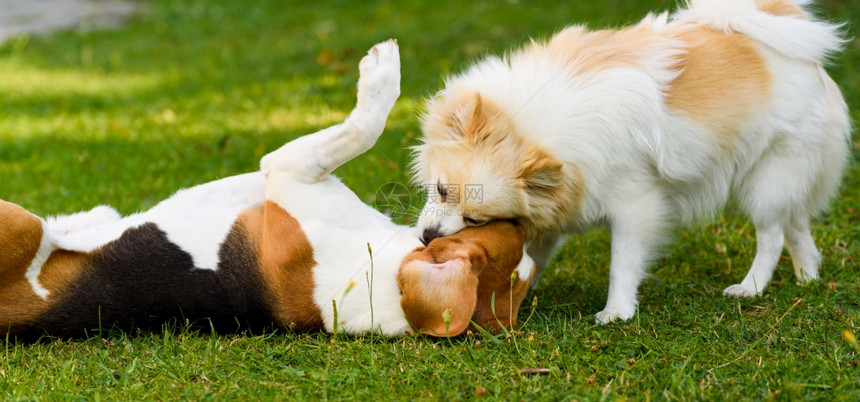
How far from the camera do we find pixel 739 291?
4086 mm

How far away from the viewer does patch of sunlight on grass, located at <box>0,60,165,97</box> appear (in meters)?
8.92

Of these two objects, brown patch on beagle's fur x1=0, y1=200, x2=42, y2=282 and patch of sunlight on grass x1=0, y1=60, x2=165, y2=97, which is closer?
brown patch on beagle's fur x1=0, y1=200, x2=42, y2=282

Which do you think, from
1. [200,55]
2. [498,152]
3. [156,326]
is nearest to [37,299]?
[156,326]

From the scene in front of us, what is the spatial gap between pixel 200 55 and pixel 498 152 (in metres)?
7.59

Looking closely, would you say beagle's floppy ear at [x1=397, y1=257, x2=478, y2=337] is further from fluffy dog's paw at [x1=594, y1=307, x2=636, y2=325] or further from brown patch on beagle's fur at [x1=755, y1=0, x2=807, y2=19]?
brown patch on beagle's fur at [x1=755, y1=0, x2=807, y2=19]

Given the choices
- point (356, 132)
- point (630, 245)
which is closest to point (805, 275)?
point (630, 245)

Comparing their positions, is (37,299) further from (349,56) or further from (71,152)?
(349,56)

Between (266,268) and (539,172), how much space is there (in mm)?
1177

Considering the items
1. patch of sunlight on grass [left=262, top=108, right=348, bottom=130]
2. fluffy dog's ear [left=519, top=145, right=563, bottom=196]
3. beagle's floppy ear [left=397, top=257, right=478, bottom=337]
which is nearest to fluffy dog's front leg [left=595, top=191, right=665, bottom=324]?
fluffy dog's ear [left=519, top=145, right=563, bottom=196]

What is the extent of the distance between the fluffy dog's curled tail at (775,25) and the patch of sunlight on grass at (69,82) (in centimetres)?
642

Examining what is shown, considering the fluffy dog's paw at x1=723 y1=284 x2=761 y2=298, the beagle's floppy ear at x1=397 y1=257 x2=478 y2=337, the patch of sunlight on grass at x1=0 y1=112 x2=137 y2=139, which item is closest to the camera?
the beagle's floppy ear at x1=397 y1=257 x2=478 y2=337

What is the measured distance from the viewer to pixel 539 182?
11.8 feet

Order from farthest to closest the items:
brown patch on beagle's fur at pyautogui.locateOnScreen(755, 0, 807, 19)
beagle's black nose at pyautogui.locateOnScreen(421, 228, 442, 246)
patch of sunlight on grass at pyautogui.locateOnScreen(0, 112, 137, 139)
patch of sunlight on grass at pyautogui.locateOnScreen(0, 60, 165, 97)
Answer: patch of sunlight on grass at pyautogui.locateOnScreen(0, 60, 165, 97) → patch of sunlight on grass at pyautogui.locateOnScreen(0, 112, 137, 139) → brown patch on beagle's fur at pyautogui.locateOnScreen(755, 0, 807, 19) → beagle's black nose at pyautogui.locateOnScreen(421, 228, 442, 246)

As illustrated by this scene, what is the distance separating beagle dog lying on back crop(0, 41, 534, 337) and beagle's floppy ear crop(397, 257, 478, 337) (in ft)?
0.16
